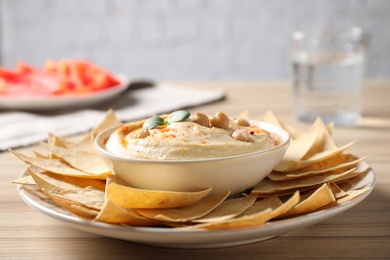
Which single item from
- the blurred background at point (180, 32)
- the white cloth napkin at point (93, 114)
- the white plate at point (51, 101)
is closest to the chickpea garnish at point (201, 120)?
the white cloth napkin at point (93, 114)

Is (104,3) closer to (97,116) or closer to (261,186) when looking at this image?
(97,116)

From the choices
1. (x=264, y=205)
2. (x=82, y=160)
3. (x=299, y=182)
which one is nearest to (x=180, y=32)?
(x=82, y=160)

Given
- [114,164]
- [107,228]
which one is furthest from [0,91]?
[107,228]

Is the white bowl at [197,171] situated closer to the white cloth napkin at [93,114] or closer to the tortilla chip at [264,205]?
the tortilla chip at [264,205]

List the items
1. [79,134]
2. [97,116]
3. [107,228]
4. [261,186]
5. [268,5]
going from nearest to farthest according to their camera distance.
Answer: [107,228], [261,186], [79,134], [97,116], [268,5]

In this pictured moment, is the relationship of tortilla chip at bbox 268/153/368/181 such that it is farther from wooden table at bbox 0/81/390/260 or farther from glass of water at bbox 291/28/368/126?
glass of water at bbox 291/28/368/126

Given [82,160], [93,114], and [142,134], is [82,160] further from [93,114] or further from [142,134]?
[93,114]
